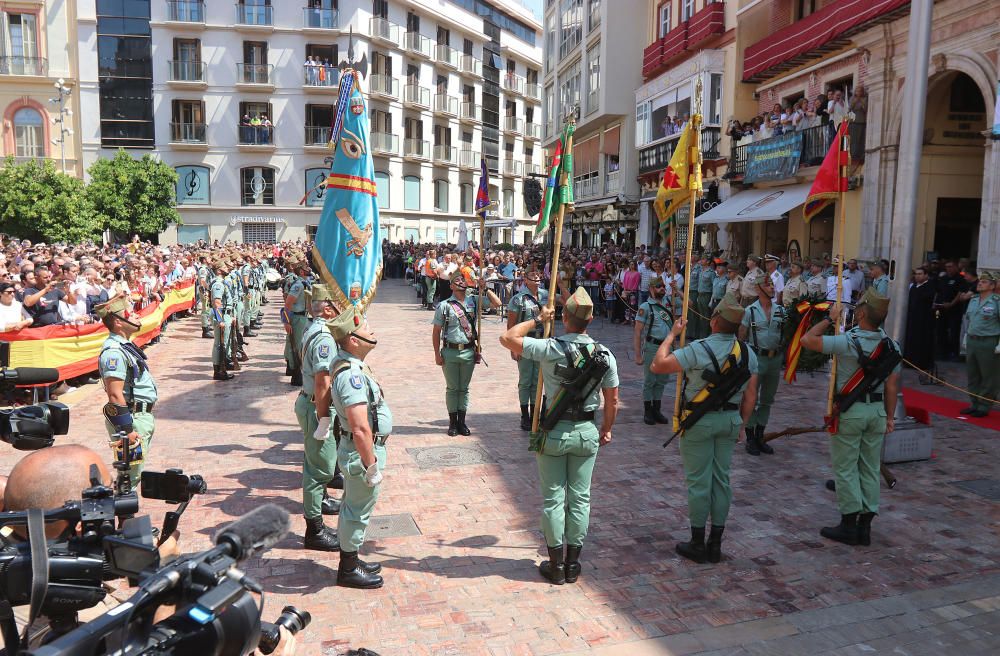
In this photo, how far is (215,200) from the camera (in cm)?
4119

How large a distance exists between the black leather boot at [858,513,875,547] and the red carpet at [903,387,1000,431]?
10.5 feet

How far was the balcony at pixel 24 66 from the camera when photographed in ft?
123

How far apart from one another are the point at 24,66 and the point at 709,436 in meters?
43.5

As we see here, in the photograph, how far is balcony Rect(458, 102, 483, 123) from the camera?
166 ft

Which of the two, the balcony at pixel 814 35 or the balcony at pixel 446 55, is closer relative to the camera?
the balcony at pixel 814 35

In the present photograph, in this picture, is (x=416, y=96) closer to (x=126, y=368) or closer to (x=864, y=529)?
(x=126, y=368)

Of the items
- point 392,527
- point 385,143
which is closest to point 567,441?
point 392,527

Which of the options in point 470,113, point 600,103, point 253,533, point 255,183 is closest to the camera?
point 253,533

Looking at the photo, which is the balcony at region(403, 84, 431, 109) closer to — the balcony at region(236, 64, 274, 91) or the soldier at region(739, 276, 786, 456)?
the balcony at region(236, 64, 274, 91)

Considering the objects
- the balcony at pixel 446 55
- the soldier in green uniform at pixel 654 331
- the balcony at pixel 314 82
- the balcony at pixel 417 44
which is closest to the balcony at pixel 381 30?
the balcony at pixel 417 44

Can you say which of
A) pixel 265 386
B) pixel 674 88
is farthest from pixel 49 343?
pixel 674 88

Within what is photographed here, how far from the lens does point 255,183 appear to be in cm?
4166

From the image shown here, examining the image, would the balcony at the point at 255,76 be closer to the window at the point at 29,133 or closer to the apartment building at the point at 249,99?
the apartment building at the point at 249,99

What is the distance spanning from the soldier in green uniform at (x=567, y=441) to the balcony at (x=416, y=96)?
42608 millimetres
